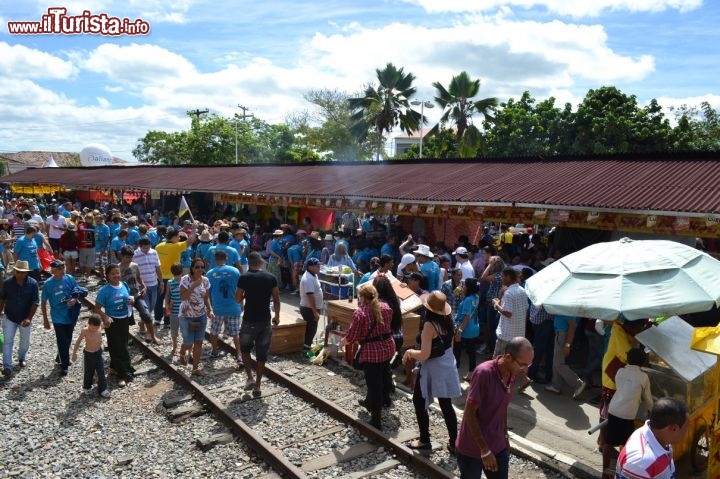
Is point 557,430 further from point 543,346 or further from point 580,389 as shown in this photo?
point 543,346

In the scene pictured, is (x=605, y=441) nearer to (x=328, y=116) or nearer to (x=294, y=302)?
(x=294, y=302)

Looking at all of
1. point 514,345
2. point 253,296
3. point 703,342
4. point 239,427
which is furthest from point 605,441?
point 253,296

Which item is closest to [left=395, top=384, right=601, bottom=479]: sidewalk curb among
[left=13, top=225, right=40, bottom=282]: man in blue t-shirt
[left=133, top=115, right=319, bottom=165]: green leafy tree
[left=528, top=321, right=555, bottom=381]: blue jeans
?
[left=528, top=321, right=555, bottom=381]: blue jeans

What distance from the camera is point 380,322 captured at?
6.13 metres

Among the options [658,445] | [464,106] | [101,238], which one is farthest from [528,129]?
[658,445]

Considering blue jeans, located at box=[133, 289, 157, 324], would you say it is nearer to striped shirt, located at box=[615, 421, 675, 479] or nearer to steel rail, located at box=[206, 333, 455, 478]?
steel rail, located at box=[206, 333, 455, 478]

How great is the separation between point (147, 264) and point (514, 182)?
7498 millimetres

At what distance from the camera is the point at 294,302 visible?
12953 mm

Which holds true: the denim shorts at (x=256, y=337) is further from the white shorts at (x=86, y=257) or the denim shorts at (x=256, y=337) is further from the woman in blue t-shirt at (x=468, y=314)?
the white shorts at (x=86, y=257)

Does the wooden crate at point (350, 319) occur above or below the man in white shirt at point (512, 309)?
below

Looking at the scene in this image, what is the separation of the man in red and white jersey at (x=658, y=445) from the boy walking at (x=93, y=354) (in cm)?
650

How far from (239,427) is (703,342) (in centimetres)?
474

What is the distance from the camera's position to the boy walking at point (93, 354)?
739 cm

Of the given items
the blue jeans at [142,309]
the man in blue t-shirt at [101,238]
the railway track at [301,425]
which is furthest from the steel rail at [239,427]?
the man in blue t-shirt at [101,238]
